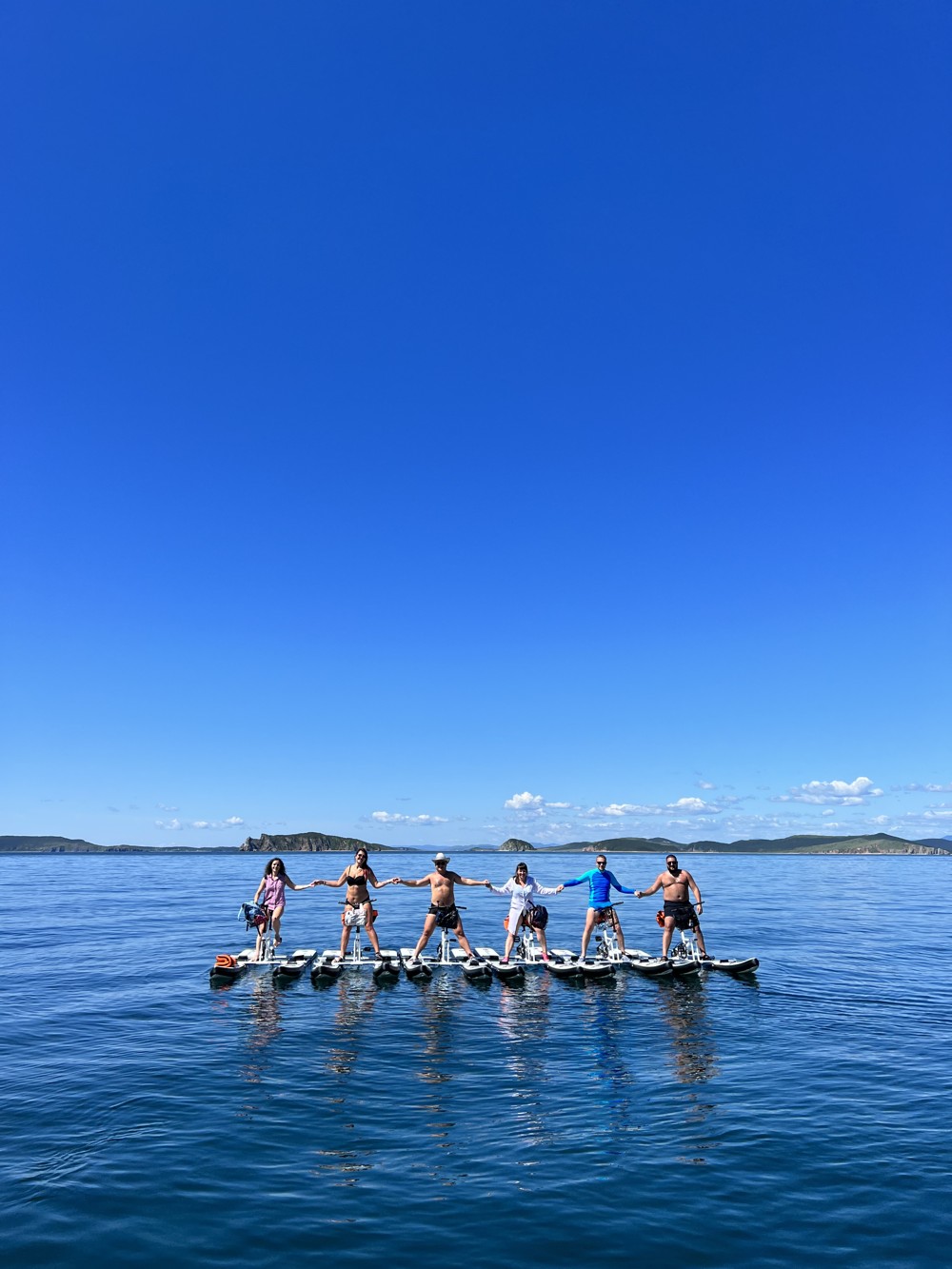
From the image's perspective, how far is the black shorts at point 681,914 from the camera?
942 inches

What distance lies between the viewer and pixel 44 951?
31312 millimetres

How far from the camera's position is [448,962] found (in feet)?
79.5

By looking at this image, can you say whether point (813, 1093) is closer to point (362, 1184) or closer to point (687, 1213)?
point (687, 1213)

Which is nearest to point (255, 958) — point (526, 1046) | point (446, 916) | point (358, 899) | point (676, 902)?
point (358, 899)

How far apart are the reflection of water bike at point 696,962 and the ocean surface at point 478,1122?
0.65m

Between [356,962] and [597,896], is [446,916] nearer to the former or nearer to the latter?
[356,962]

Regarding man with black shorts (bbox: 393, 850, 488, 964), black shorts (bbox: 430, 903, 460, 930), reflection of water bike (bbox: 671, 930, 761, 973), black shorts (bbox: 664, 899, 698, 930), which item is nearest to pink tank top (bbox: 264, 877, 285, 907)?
man with black shorts (bbox: 393, 850, 488, 964)

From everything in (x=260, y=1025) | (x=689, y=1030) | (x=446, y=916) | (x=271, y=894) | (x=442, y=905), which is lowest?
(x=689, y=1030)

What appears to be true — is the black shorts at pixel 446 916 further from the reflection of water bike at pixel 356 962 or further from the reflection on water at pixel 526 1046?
the reflection on water at pixel 526 1046

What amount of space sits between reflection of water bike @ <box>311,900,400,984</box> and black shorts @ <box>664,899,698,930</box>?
846cm

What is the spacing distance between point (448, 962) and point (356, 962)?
2.84 m

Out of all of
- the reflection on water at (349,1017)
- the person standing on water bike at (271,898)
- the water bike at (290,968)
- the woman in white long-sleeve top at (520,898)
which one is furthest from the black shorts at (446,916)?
the person standing on water bike at (271,898)

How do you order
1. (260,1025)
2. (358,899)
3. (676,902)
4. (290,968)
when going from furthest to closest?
(676,902) < (358,899) < (290,968) < (260,1025)

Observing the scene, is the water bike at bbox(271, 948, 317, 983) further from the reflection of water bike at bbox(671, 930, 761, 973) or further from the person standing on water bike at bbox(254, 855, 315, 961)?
the reflection of water bike at bbox(671, 930, 761, 973)
